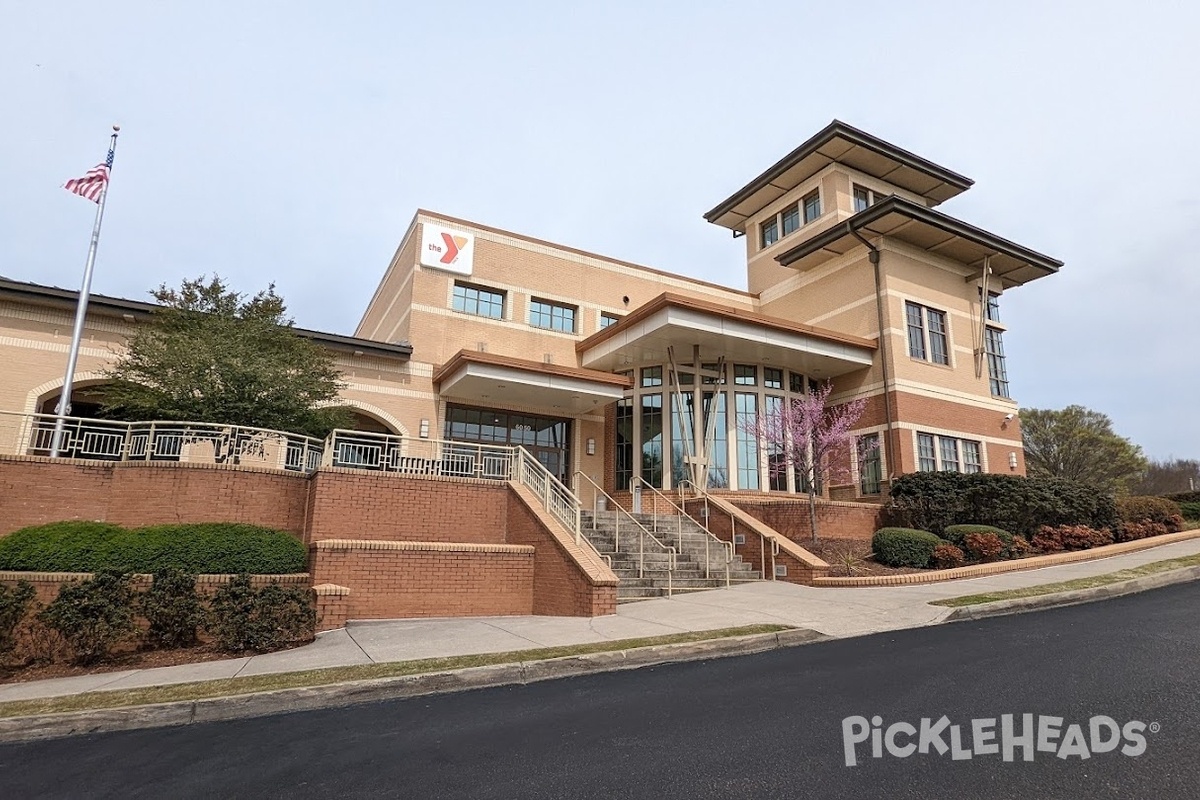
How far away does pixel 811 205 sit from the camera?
2606cm

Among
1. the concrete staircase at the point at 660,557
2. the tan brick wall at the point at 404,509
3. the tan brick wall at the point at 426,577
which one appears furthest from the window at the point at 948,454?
the tan brick wall at the point at 426,577

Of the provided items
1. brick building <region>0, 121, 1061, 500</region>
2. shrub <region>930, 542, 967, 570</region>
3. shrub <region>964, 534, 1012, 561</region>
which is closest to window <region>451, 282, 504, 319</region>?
brick building <region>0, 121, 1061, 500</region>

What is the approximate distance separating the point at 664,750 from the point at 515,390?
50.3 feet

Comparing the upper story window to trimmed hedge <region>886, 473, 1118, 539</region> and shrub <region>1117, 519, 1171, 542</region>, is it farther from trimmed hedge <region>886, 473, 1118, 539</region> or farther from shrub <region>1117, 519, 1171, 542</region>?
shrub <region>1117, 519, 1171, 542</region>

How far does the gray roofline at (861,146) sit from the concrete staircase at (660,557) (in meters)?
14.7

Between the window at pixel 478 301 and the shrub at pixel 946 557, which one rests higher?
the window at pixel 478 301

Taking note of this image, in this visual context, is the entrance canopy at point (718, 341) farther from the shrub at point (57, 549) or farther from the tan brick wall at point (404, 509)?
the shrub at point (57, 549)

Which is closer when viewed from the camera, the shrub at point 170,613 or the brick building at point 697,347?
the shrub at point 170,613

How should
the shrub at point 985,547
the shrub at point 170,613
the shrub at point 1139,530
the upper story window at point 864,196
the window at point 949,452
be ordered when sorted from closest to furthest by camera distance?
the shrub at point 170,613 → the shrub at point 985,547 → the shrub at point 1139,530 → the window at point 949,452 → the upper story window at point 864,196

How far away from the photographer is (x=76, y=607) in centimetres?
831

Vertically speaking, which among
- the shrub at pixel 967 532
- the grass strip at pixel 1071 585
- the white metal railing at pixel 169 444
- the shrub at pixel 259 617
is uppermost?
the white metal railing at pixel 169 444

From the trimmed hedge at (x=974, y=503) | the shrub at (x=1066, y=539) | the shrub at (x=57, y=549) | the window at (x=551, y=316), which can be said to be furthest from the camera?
the window at (x=551, y=316)

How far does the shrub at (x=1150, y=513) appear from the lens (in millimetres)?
20359

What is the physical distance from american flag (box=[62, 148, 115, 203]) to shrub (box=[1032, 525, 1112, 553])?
24.1 metres
